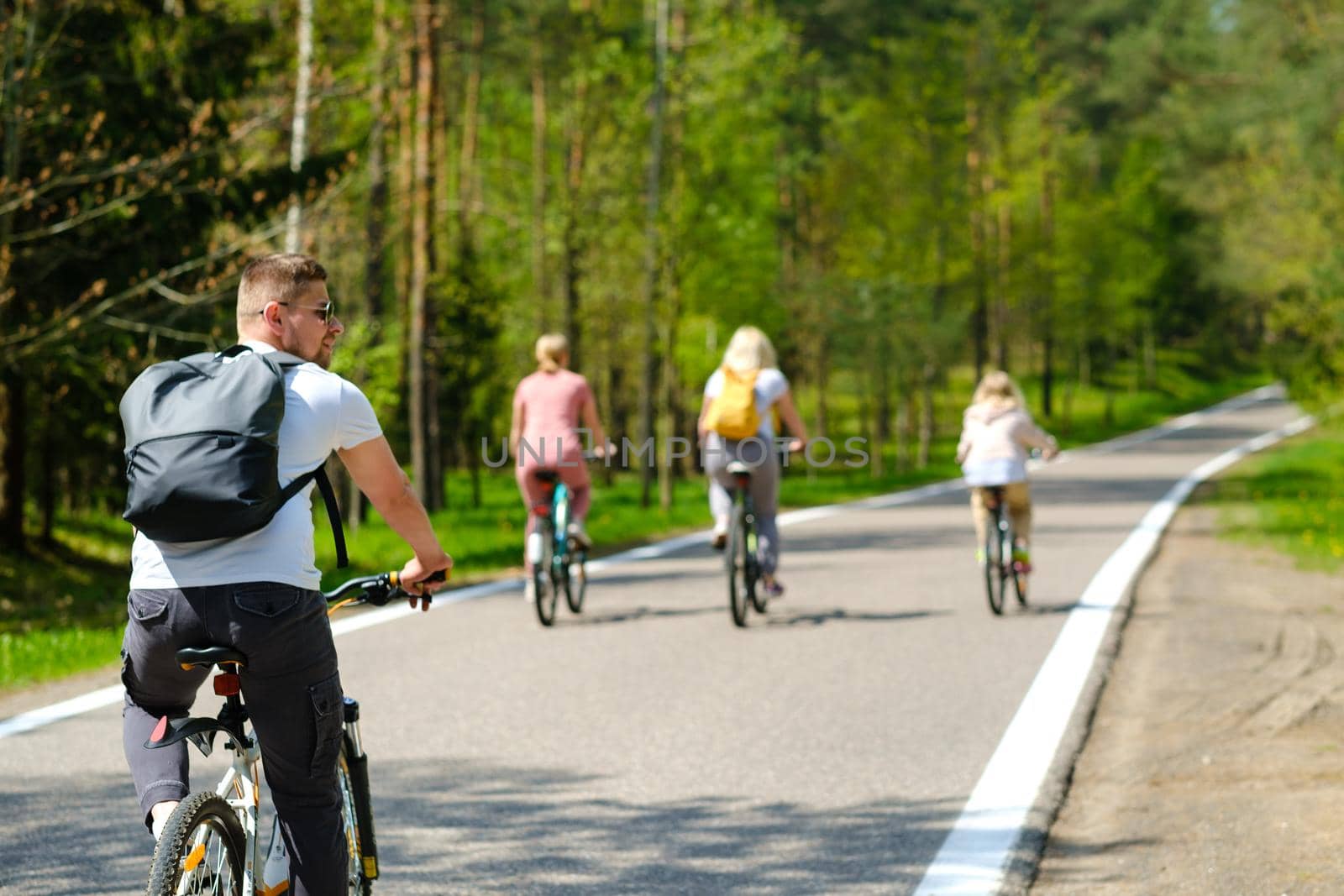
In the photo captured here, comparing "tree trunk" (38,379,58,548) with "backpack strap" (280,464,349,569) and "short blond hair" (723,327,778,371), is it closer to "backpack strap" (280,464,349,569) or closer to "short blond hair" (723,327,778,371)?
"short blond hair" (723,327,778,371)

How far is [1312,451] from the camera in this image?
36250mm

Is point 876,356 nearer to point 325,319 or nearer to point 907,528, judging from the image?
point 907,528

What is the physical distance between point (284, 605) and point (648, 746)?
146 inches

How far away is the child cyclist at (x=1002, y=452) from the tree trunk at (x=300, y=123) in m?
5.21

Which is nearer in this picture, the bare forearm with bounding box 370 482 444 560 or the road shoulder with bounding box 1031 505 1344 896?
the bare forearm with bounding box 370 482 444 560

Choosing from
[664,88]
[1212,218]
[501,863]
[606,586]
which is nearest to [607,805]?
[501,863]

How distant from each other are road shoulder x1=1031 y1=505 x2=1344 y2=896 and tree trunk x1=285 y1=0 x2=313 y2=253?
7.01 m

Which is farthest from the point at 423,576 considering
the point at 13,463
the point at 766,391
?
the point at 13,463

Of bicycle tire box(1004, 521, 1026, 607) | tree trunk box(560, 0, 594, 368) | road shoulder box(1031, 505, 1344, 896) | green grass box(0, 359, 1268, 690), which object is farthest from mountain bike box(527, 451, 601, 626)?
tree trunk box(560, 0, 594, 368)

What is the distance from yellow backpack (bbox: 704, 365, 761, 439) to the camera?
Answer: 1059cm

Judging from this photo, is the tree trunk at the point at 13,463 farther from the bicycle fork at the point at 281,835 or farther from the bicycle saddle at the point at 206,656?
the bicycle saddle at the point at 206,656

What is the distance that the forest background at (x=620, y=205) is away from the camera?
1345 centimetres

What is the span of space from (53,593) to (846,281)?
2623cm

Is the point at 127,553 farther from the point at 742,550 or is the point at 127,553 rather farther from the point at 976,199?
the point at 976,199
